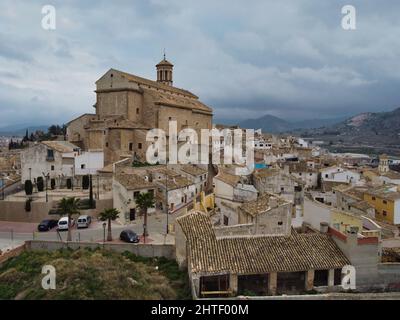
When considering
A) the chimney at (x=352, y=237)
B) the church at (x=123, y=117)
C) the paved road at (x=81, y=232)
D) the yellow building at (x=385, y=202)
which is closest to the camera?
the chimney at (x=352, y=237)

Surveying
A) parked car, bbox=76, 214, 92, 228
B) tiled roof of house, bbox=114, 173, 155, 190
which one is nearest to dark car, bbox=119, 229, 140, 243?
parked car, bbox=76, 214, 92, 228

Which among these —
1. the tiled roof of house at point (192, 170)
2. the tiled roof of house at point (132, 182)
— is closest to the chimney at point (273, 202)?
the tiled roof of house at point (132, 182)

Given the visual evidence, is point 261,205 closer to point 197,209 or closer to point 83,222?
point 197,209

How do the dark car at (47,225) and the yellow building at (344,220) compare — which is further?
the dark car at (47,225)

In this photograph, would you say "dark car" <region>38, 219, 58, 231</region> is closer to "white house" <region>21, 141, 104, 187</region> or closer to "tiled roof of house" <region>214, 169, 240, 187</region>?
"white house" <region>21, 141, 104, 187</region>

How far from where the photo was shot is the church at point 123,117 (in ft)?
137

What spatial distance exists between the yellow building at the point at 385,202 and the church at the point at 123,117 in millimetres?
23199

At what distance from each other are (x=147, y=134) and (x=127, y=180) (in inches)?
548

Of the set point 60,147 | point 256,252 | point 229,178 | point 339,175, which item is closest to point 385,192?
point 339,175

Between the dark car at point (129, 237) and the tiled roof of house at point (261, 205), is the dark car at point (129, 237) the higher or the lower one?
the lower one

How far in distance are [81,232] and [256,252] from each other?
13.0 m

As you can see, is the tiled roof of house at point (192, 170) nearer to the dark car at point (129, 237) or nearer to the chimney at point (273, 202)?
the dark car at point (129, 237)

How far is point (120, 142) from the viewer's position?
1649 inches
